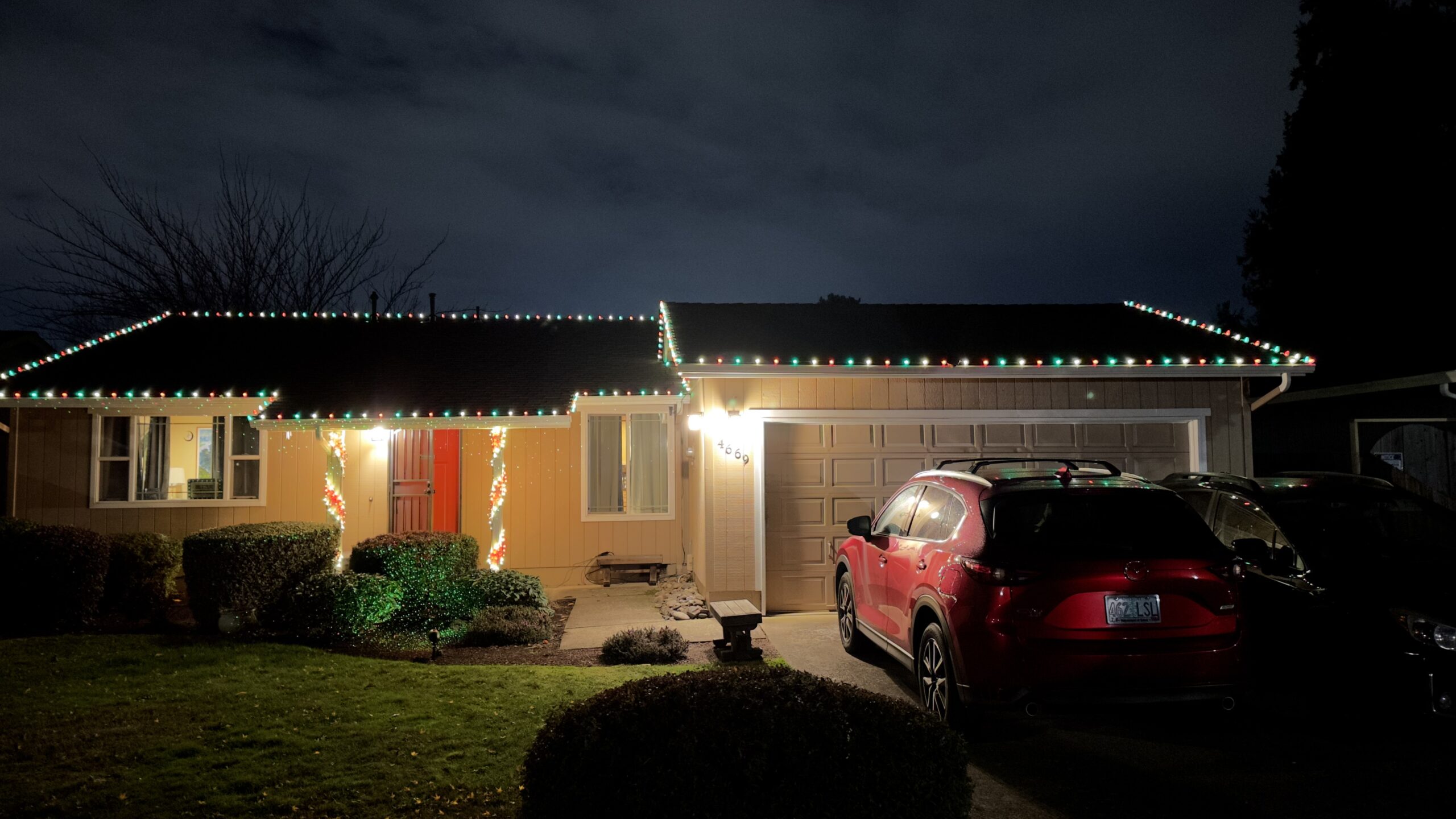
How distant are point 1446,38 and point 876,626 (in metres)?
23.6

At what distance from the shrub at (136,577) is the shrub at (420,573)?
2457 mm

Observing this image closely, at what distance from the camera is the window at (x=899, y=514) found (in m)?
6.72

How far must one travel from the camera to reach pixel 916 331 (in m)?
11.3

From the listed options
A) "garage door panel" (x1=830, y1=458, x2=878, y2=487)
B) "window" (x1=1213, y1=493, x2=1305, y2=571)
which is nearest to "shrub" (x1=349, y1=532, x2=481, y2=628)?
"garage door panel" (x1=830, y1=458, x2=878, y2=487)

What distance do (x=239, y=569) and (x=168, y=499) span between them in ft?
14.1

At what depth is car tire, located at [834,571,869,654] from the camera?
7.52 metres

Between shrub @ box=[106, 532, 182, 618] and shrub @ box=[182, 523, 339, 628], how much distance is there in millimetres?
1616

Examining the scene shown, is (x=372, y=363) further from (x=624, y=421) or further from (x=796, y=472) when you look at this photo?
(x=796, y=472)

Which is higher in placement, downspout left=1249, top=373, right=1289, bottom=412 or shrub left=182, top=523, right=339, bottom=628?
downspout left=1249, top=373, right=1289, bottom=412

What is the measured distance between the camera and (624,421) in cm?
1286

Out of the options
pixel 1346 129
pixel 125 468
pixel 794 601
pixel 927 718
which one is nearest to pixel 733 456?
pixel 794 601

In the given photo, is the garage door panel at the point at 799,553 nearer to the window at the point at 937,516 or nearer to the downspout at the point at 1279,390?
the window at the point at 937,516

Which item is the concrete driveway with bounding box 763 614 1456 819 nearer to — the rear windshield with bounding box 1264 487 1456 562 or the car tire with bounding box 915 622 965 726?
the car tire with bounding box 915 622 965 726

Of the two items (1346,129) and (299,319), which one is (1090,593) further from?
(1346,129)
